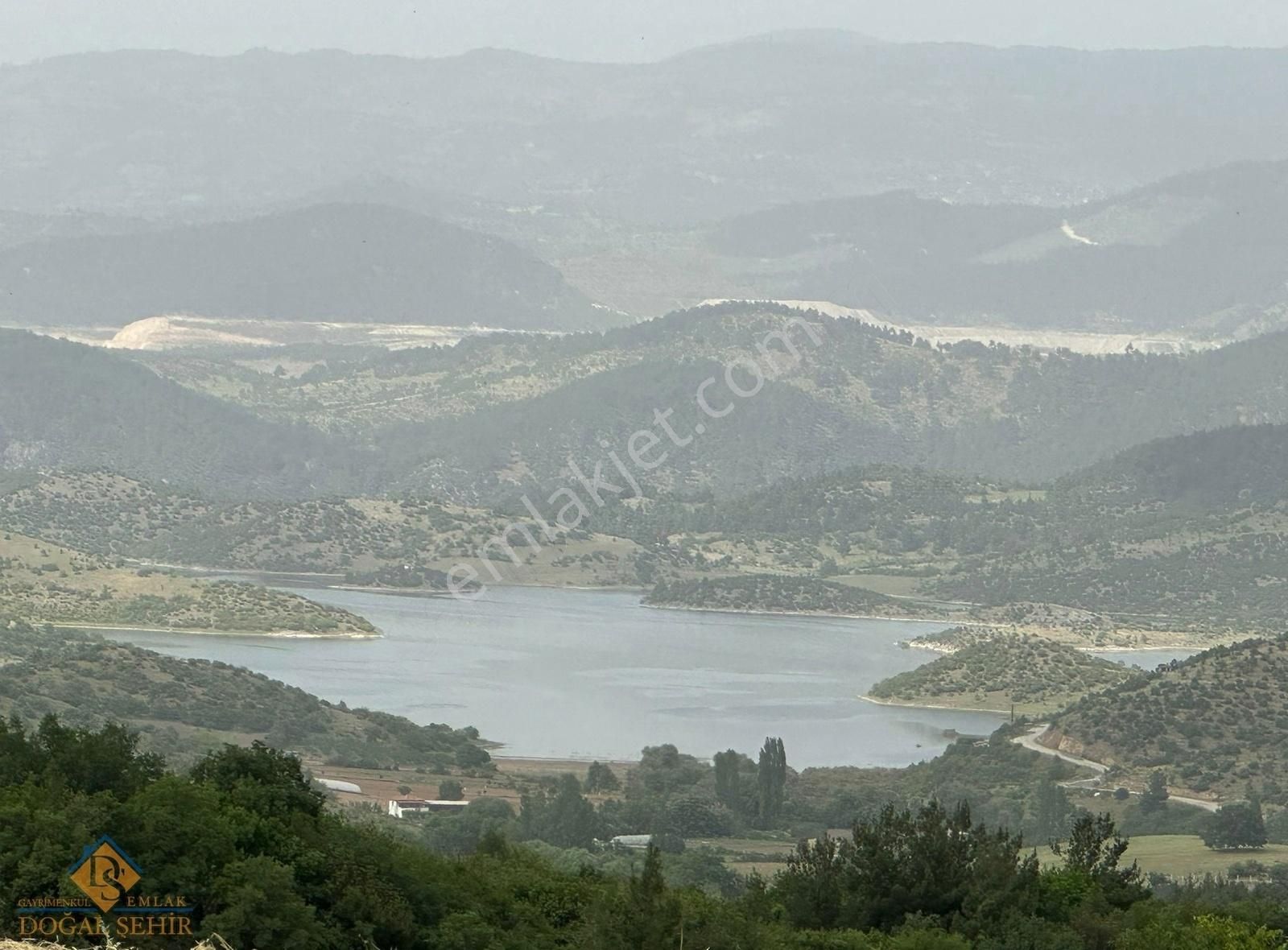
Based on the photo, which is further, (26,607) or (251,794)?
(26,607)

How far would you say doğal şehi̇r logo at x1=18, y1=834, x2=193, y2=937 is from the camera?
97.6 feet

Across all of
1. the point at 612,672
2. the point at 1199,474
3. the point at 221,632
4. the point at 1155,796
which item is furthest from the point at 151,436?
the point at 1155,796

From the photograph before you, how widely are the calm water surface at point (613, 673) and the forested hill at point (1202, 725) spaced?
5.75m

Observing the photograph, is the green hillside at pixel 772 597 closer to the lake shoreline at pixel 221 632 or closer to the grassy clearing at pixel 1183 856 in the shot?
the lake shoreline at pixel 221 632

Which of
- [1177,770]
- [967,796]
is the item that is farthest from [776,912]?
[1177,770]

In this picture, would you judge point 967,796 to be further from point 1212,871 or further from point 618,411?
point 618,411

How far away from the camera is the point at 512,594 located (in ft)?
445

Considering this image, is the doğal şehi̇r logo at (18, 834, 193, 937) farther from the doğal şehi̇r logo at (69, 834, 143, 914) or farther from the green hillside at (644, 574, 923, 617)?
the green hillside at (644, 574, 923, 617)

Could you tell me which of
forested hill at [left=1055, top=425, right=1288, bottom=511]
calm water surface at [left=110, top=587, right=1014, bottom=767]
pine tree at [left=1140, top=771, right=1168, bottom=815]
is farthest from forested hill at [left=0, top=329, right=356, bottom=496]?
pine tree at [left=1140, top=771, right=1168, bottom=815]

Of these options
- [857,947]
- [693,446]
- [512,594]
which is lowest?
[857,947]

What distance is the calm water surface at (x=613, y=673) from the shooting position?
8775 centimetres

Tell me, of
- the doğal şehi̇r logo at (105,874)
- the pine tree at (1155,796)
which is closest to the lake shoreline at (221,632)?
the pine tree at (1155,796)

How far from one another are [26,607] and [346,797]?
4202 cm

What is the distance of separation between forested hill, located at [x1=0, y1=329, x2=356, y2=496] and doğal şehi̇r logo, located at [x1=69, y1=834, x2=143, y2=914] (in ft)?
482
